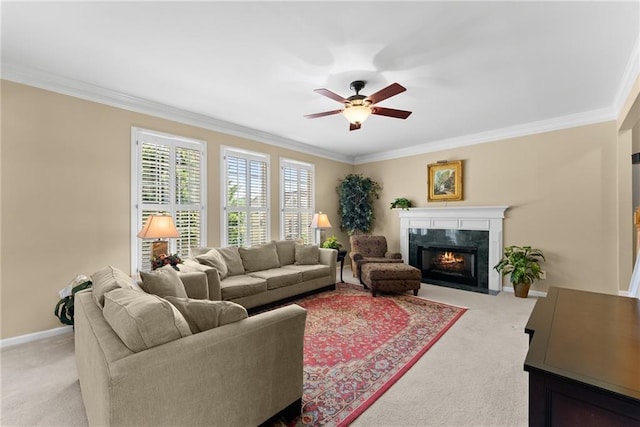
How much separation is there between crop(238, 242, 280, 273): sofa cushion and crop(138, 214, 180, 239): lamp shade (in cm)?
123

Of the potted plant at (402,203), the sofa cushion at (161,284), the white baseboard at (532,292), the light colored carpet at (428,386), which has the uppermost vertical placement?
the potted plant at (402,203)

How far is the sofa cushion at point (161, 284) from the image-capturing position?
2.30 meters

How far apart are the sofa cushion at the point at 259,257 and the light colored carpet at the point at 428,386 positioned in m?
2.14

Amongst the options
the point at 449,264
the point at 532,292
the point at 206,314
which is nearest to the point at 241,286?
the point at 206,314

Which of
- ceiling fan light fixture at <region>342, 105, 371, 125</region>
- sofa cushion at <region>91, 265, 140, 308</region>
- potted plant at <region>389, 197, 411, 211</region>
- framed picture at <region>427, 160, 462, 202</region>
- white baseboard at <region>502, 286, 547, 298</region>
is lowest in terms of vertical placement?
white baseboard at <region>502, 286, 547, 298</region>

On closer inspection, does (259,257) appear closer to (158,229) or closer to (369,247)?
(158,229)

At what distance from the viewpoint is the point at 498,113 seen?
4160 mm

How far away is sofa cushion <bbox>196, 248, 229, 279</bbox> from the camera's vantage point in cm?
367

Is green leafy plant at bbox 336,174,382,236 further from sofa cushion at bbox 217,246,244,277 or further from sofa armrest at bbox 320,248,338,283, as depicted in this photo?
sofa cushion at bbox 217,246,244,277

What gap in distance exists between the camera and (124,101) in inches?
142

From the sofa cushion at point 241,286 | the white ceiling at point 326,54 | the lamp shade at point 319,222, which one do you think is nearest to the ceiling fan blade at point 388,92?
the white ceiling at point 326,54

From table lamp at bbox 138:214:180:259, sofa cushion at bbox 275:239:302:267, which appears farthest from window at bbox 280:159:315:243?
table lamp at bbox 138:214:180:259

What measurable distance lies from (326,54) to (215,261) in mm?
2836

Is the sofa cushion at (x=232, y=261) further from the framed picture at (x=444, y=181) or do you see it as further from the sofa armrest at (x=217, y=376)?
the framed picture at (x=444, y=181)
